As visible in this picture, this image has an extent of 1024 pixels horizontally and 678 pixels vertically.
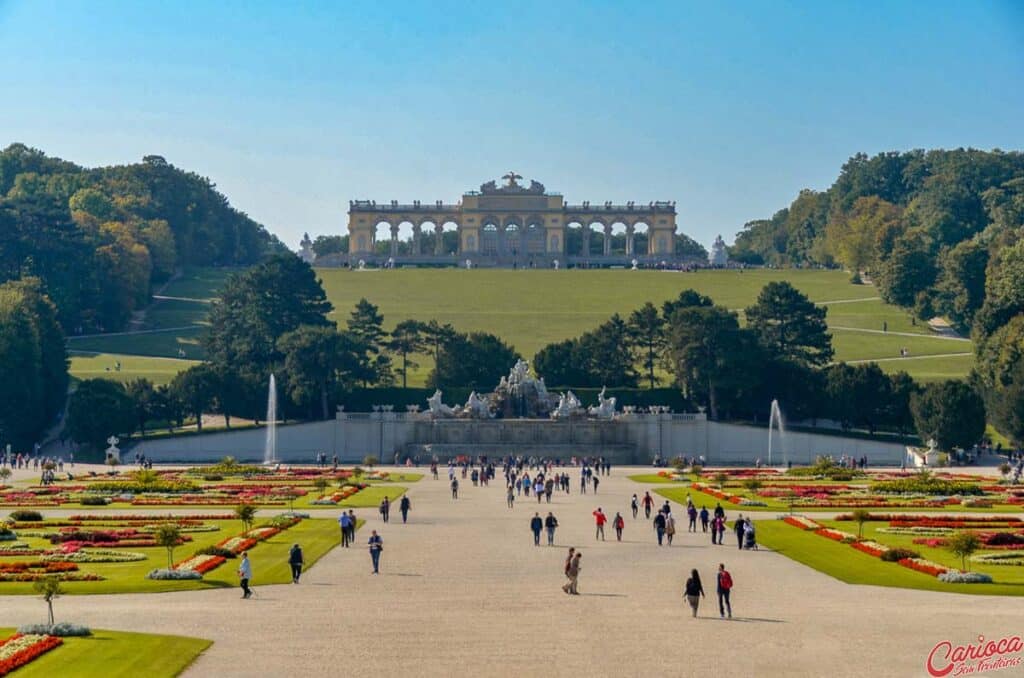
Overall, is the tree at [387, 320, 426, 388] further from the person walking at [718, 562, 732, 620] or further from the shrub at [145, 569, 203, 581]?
the person walking at [718, 562, 732, 620]

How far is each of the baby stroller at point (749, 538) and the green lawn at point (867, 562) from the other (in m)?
0.44

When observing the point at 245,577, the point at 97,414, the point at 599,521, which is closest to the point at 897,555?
the point at 599,521

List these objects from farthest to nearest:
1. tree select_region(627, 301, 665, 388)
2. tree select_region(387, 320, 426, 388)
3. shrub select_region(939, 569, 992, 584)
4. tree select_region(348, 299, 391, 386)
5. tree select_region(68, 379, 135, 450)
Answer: tree select_region(387, 320, 426, 388)
tree select_region(627, 301, 665, 388)
tree select_region(348, 299, 391, 386)
tree select_region(68, 379, 135, 450)
shrub select_region(939, 569, 992, 584)

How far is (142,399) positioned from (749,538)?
4472cm

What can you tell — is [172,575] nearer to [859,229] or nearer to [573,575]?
[573,575]

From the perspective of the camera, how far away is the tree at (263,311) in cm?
8269

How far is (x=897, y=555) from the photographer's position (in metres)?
31.6

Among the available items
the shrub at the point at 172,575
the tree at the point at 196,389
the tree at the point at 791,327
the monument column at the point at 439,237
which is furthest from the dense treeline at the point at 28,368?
the monument column at the point at 439,237

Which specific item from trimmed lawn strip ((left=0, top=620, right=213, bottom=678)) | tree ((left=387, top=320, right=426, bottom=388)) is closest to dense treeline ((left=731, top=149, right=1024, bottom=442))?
Result: tree ((left=387, top=320, right=426, bottom=388))

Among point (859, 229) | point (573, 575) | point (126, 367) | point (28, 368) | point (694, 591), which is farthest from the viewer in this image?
point (859, 229)

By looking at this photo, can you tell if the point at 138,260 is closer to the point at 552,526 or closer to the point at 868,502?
the point at 868,502

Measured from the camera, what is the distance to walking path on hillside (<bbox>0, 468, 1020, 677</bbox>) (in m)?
21.3

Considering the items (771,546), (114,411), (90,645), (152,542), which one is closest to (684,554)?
(771,546)

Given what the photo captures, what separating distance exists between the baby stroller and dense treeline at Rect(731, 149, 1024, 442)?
3614 cm
